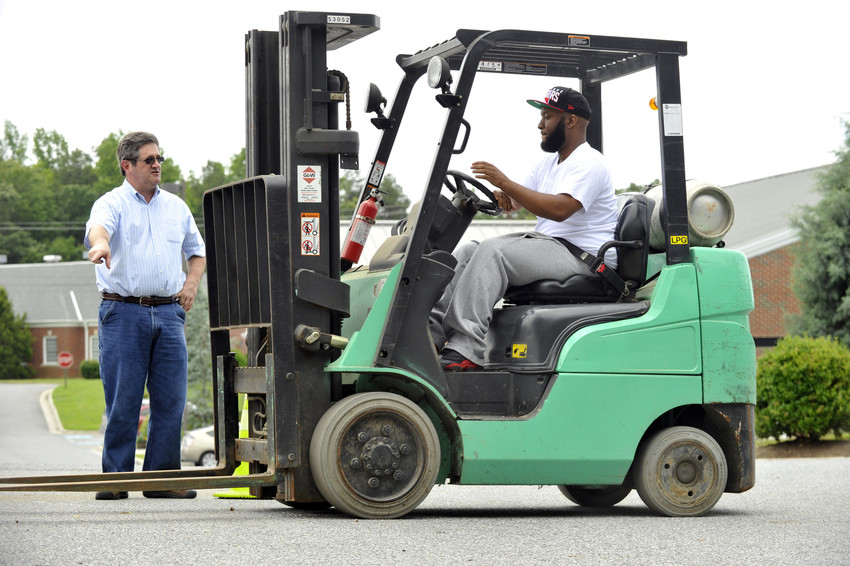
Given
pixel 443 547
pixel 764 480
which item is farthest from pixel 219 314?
pixel 764 480

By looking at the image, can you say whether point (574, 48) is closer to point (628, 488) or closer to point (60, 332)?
point (628, 488)

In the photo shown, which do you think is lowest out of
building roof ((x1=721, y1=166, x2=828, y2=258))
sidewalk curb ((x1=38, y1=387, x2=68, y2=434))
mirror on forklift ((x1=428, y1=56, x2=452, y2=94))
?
sidewalk curb ((x1=38, y1=387, x2=68, y2=434))

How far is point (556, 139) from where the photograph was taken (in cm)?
703

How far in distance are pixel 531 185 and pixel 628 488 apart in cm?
193

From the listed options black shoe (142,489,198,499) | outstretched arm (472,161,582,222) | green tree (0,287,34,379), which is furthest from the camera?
green tree (0,287,34,379)

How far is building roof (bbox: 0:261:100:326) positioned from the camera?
77125 millimetres

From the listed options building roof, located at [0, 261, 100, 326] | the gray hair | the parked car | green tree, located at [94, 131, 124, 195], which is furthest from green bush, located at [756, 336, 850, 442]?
green tree, located at [94, 131, 124, 195]

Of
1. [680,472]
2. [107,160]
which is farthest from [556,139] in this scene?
[107,160]

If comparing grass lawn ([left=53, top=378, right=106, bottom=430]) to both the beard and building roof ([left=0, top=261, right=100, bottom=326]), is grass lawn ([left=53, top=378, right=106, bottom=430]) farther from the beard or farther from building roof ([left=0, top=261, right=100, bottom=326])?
the beard

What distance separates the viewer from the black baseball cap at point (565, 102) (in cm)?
Answer: 691

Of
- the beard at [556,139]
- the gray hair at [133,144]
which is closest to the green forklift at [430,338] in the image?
the beard at [556,139]

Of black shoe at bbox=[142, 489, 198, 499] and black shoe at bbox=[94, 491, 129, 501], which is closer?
black shoe at bbox=[94, 491, 129, 501]

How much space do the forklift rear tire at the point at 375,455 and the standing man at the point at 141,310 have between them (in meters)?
1.48

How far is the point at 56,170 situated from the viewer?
10731cm
